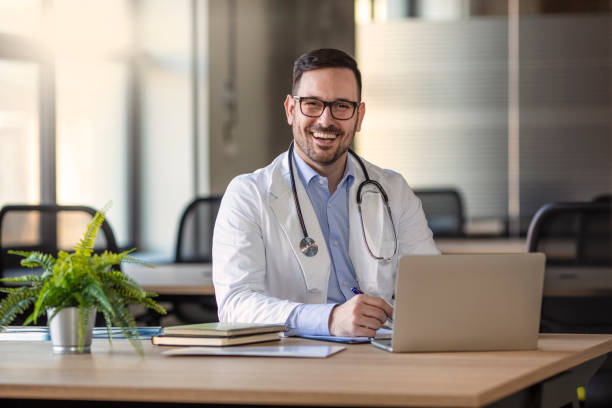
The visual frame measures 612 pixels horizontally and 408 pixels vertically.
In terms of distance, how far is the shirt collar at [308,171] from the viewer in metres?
2.30

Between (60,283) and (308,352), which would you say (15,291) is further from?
(308,352)

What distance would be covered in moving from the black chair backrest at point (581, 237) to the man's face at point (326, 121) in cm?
96

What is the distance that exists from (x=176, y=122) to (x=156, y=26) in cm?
55

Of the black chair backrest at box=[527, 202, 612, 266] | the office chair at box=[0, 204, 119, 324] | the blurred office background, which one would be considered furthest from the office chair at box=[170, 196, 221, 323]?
the black chair backrest at box=[527, 202, 612, 266]

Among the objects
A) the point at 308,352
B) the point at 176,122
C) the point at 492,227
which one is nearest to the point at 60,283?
the point at 308,352

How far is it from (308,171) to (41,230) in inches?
78.2

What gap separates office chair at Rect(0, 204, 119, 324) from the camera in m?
3.08

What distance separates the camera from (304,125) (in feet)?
7.34

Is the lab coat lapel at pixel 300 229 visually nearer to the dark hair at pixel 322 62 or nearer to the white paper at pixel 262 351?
the dark hair at pixel 322 62

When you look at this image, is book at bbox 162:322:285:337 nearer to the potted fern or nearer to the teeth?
the potted fern

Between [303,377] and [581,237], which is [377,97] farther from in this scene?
[303,377]

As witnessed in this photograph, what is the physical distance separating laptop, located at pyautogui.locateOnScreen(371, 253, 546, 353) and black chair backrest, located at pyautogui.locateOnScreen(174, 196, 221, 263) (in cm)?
206

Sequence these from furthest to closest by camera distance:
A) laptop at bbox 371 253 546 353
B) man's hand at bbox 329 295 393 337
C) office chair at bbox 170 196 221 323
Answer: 1. office chair at bbox 170 196 221 323
2. man's hand at bbox 329 295 393 337
3. laptop at bbox 371 253 546 353

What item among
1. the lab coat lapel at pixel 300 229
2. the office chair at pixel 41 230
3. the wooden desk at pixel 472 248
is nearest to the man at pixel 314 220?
the lab coat lapel at pixel 300 229
